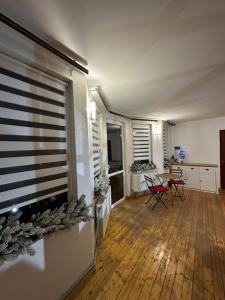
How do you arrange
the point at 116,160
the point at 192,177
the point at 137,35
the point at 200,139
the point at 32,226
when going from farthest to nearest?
1. the point at 200,139
2. the point at 192,177
3. the point at 116,160
4. the point at 137,35
5. the point at 32,226

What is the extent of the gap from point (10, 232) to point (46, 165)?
Answer: 0.62 metres

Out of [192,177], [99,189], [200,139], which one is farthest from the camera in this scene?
[200,139]

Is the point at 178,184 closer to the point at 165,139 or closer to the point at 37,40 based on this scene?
the point at 165,139

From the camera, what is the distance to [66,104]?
1.87 meters

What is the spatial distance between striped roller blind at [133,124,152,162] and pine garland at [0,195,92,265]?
365cm

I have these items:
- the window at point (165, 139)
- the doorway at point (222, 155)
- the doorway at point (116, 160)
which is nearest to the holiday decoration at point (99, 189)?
the doorway at point (116, 160)

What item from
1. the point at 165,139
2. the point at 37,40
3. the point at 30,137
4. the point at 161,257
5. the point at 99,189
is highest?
the point at 37,40

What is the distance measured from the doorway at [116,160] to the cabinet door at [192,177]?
2.26 metres

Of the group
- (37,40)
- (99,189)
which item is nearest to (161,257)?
(99,189)

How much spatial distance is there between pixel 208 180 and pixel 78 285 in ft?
15.4

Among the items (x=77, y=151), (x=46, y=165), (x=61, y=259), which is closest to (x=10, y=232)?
(x=46, y=165)

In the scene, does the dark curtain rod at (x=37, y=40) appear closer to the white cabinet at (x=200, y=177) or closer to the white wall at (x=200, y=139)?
the white cabinet at (x=200, y=177)

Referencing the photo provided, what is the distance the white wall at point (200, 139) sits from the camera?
5535mm

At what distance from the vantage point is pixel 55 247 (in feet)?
5.30
